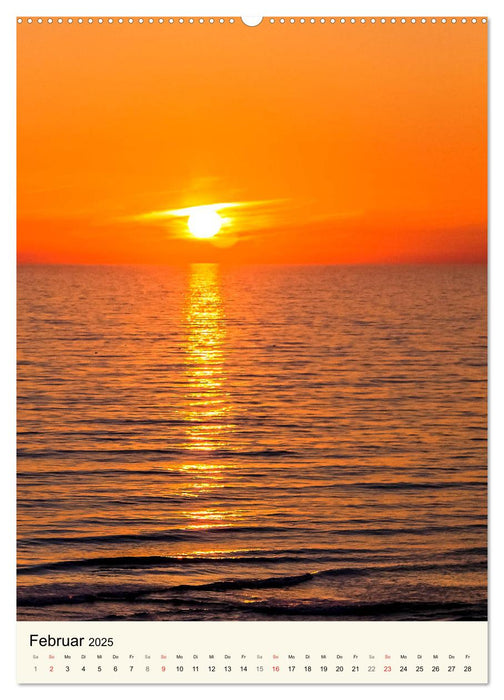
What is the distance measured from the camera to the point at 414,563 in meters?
6.66

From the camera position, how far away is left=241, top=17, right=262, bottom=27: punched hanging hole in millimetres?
6184

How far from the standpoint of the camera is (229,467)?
7.01 meters

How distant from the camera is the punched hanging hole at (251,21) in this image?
6184 millimetres

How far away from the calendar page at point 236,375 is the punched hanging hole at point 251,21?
0.08 ft

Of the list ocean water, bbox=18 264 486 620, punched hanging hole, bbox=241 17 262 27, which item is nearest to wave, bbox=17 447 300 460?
ocean water, bbox=18 264 486 620

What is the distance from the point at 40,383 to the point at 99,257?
53.0 inches

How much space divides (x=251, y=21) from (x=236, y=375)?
3321 mm

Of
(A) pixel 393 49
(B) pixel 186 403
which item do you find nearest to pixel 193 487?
(B) pixel 186 403

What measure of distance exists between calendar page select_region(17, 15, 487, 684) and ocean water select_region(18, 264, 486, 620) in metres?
0.02

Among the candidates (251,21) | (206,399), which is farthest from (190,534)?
(251,21)

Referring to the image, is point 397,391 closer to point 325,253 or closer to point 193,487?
point 325,253

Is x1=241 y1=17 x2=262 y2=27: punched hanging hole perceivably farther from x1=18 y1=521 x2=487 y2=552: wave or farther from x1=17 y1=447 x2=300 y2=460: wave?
x1=18 y1=521 x2=487 y2=552: wave
